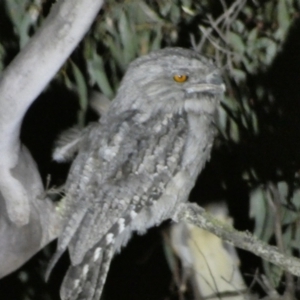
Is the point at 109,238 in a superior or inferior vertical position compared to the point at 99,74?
inferior

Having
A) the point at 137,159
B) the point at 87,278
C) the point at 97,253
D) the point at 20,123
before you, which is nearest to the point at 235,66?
the point at 137,159

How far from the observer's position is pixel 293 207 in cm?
462

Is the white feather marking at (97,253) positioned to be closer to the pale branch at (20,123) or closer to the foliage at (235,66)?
the pale branch at (20,123)

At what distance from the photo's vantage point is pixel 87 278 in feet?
11.3

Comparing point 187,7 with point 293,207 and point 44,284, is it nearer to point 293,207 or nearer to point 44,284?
point 293,207

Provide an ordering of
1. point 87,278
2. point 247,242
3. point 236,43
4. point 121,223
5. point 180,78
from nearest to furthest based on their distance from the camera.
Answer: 1. point 247,242
2. point 87,278
3. point 121,223
4. point 180,78
5. point 236,43

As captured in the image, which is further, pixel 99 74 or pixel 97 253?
pixel 99 74

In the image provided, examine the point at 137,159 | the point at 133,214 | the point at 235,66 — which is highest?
the point at 137,159

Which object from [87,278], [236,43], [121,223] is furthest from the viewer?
[236,43]

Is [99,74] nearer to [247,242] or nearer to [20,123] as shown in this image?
[20,123]

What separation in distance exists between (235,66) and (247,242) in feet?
5.72

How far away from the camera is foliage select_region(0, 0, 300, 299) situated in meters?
4.33

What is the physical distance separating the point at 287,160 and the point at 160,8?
3.42 ft

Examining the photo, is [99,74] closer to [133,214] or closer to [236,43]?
[236,43]
